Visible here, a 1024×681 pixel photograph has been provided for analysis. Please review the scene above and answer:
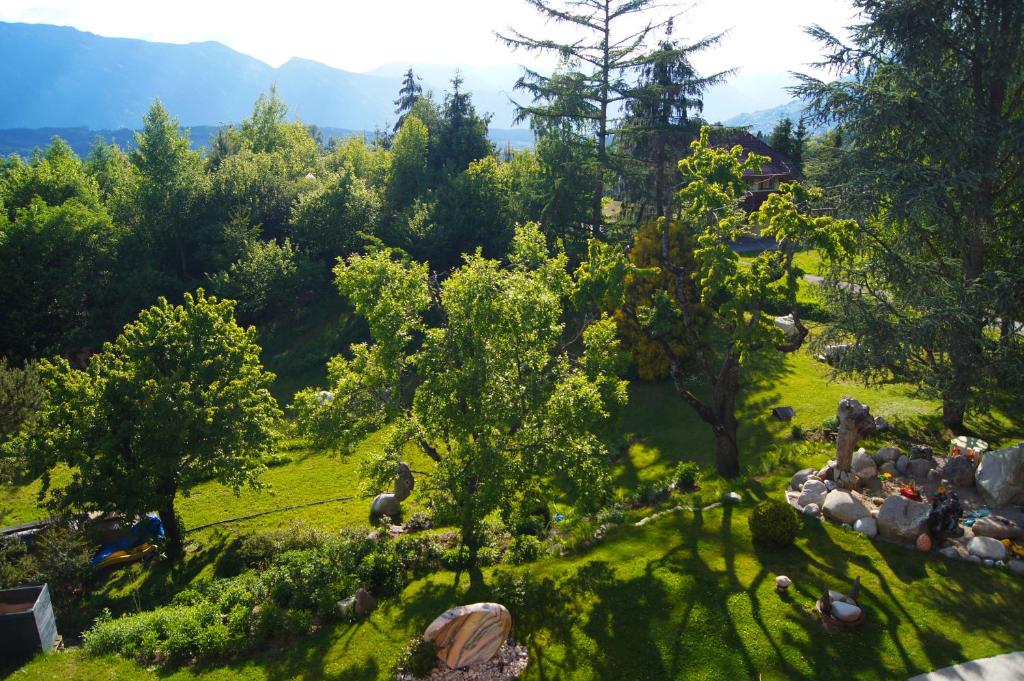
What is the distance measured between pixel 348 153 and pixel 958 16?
4711cm

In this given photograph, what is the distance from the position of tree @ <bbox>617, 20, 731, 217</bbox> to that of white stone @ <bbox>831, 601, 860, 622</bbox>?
78.4ft

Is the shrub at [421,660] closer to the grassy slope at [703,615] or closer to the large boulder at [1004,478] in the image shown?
the grassy slope at [703,615]

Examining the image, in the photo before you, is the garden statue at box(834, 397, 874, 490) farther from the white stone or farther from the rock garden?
the white stone

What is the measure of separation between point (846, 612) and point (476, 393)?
843 centimetres

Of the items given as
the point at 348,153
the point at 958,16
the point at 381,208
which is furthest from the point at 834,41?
the point at 348,153

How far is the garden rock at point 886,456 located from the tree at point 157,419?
58.3 feet

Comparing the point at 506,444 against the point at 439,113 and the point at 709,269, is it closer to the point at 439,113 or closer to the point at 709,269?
the point at 709,269

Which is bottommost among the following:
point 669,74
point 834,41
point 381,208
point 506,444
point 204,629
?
point 204,629

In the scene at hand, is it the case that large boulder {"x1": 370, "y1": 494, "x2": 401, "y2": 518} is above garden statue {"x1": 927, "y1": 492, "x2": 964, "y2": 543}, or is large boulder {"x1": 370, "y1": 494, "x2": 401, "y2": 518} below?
below

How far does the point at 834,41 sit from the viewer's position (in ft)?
60.5

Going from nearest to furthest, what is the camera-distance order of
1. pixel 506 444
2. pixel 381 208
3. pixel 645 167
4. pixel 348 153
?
1. pixel 506 444
2. pixel 645 167
3. pixel 381 208
4. pixel 348 153

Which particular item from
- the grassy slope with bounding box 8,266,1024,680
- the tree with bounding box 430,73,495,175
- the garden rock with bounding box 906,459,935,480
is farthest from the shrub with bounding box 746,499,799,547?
the tree with bounding box 430,73,495,175

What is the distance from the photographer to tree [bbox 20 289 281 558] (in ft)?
59.1

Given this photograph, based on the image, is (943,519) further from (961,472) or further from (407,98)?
(407,98)
